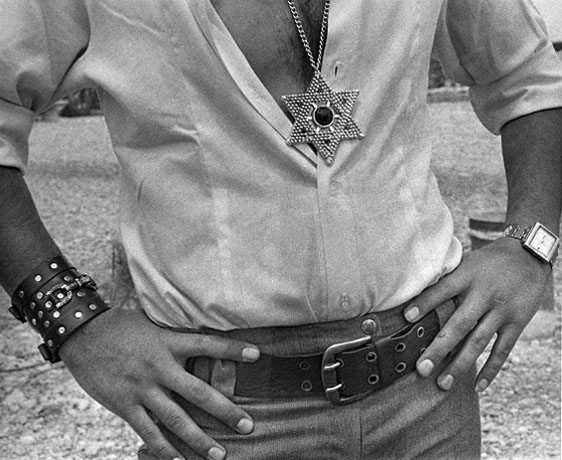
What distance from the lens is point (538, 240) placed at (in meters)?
1.54

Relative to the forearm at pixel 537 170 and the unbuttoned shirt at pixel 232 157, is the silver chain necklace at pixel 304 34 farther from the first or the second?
the forearm at pixel 537 170

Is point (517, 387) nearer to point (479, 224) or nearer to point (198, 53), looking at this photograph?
point (479, 224)

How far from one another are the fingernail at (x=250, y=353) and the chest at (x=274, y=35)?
0.34m

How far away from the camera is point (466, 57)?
1.57 m

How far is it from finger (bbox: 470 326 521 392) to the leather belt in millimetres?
172

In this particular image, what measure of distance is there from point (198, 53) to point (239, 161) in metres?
0.15

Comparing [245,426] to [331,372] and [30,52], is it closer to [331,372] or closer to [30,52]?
[331,372]

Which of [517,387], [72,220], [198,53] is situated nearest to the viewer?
[198,53]

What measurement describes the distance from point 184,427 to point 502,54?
29.6 inches

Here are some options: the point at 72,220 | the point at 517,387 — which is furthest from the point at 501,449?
the point at 72,220

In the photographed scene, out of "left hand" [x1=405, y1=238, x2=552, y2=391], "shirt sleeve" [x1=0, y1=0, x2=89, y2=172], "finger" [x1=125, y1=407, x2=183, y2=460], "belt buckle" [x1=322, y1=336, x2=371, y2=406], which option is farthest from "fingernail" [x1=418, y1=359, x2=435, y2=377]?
"shirt sleeve" [x1=0, y1=0, x2=89, y2=172]

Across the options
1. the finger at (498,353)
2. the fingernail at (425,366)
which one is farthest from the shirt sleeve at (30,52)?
the finger at (498,353)

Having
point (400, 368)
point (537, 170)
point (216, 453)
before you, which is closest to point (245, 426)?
point (216, 453)

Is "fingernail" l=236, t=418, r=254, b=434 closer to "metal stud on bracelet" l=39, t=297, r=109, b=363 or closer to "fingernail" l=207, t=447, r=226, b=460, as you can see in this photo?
"fingernail" l=207, t=447, r=226, b=460
